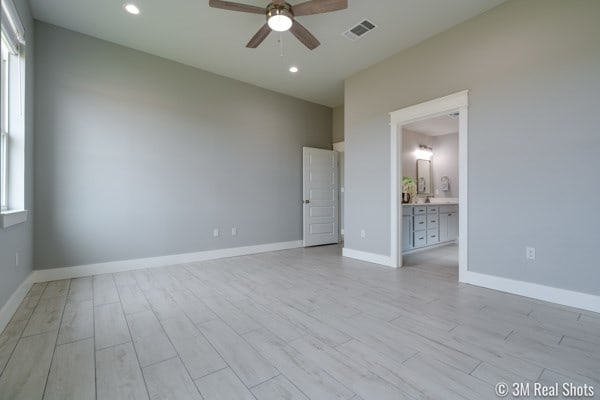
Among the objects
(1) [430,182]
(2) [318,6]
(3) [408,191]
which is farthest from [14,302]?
(1) [430,182]

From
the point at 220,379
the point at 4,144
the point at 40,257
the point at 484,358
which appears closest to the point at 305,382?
the point at 220,379

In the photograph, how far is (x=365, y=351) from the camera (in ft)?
5.46

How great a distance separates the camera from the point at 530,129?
8.41 feet

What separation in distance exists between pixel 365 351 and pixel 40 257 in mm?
3704

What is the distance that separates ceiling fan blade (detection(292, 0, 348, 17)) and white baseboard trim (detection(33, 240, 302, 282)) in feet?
11.3

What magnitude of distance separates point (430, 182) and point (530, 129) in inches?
165

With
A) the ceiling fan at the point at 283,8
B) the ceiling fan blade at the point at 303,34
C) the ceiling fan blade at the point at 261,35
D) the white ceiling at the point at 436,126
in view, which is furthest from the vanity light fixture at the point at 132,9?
the white ceiling at the point at 436,126

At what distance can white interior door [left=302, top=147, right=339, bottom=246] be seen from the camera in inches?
208

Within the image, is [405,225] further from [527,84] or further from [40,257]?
[40,257]

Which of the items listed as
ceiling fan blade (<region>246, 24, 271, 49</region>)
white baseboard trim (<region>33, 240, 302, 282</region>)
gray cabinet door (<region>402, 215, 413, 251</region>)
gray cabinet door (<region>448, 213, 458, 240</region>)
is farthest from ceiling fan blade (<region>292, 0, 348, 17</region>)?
gray cabinet door (<region>448, 213, 458, 240</region>)

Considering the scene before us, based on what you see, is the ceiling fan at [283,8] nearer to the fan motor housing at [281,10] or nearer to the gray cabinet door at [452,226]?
the fan motor housing at [281,10]

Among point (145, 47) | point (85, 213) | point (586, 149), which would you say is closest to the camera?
point (586, 149)

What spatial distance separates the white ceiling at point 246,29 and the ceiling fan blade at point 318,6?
42 cm

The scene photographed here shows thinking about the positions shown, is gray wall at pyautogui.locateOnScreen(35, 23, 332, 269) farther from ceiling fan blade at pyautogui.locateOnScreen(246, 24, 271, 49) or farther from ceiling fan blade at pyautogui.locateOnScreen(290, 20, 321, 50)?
ceiling fan blade at pyautogui.locateOnScreen(290, 20, 321, 50)
